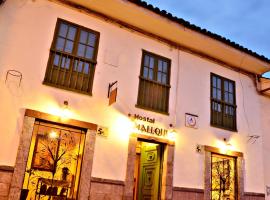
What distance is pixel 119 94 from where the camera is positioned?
882 cm

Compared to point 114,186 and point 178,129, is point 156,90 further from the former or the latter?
point 114,186

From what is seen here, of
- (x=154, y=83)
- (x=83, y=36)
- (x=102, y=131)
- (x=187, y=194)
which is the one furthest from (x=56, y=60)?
(x=187, y=194)

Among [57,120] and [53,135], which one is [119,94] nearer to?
[57,120]

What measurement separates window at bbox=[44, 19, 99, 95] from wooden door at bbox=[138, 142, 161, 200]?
117 inches

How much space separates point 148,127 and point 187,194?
7.73 ft

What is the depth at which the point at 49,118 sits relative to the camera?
7.56 meters

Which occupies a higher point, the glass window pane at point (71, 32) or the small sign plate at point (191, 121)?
the glass window pane at point (71, 32)

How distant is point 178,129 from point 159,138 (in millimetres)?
823

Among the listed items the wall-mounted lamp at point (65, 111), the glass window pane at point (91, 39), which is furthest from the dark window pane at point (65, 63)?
the wall-mounted lamp at point (65, 111)

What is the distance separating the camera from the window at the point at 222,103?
10.6 metres

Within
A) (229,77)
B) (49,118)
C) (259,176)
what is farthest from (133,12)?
(259,176)

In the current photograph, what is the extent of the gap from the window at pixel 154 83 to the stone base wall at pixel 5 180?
400 cm

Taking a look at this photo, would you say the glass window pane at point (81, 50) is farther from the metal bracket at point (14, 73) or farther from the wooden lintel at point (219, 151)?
the wooden lintel at point (219, 151)

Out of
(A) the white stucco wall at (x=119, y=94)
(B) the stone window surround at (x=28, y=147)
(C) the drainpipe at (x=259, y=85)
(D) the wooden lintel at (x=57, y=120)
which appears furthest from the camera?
(C) the drainpipe at (x=259, y=85)
